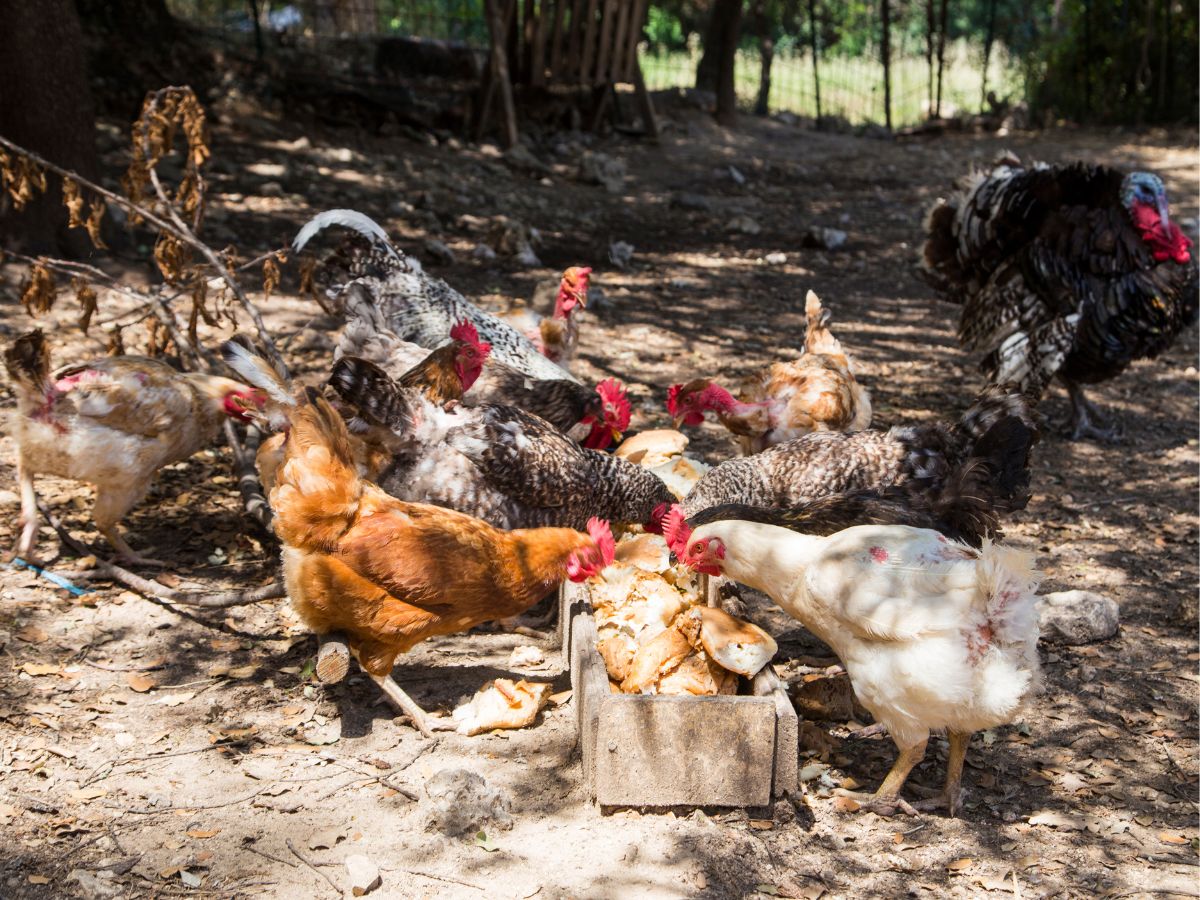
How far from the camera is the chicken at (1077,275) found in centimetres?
623

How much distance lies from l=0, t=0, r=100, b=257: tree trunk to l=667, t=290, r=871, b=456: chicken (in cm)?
435

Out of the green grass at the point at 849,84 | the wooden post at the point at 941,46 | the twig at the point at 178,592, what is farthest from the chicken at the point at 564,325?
the green grass at the point at 849,84

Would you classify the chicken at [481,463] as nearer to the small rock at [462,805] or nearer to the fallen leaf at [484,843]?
the small rock at [462,805]

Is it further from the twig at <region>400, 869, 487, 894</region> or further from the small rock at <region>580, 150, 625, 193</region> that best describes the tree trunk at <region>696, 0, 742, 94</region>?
the twig at <region>400, 869, 487, 894</region>

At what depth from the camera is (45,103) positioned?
22.3 feet

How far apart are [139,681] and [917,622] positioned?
263 cm

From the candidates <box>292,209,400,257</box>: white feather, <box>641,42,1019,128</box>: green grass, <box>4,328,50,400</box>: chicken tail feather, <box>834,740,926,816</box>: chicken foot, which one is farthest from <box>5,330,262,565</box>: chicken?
<box>641,42,1019,128</box>: green grass

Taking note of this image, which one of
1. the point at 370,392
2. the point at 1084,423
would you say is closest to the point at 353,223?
the point at 370,392

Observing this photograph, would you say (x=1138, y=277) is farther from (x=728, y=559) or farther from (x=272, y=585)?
(x=272, y=585)

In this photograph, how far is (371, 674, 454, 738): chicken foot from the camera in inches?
142

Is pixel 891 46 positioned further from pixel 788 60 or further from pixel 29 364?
pixel 29 364

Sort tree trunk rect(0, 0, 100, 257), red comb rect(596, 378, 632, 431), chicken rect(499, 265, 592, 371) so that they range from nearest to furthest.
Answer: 1. red comb rect(596, 378, 632, 431)
2. chicken rect(499, 265, 592, 371)
3. tree trunk rect(0, 0, 100, 257)

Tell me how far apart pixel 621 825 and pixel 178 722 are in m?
1.53

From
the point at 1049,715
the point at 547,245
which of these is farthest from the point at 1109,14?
the point at 1049,715
